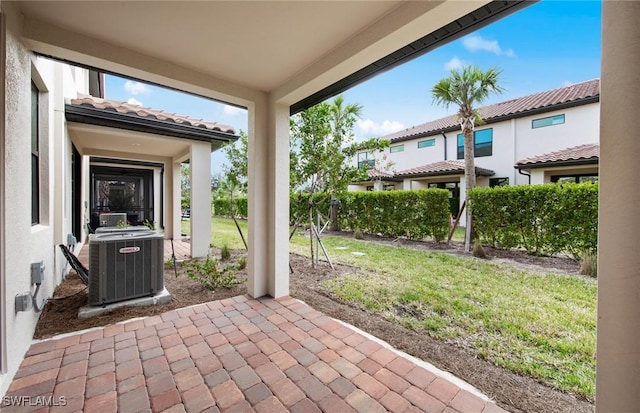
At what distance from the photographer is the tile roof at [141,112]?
16.5ft

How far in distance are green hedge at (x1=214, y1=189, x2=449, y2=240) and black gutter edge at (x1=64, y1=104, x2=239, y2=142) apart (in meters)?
2.66

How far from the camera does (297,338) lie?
281cm

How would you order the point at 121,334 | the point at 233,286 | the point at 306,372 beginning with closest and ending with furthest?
the point at 306,372 → the point at 121,334 → the point at 233,286

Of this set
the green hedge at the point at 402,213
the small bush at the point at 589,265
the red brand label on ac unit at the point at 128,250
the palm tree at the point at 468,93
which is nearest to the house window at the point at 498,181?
the palm tree at the point at 468,93

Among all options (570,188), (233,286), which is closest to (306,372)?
(233,286)

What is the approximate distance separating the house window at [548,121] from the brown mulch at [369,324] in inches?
322

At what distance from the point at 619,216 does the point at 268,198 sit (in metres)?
3.48

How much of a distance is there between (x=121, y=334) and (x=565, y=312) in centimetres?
531

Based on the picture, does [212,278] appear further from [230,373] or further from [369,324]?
[369,324]

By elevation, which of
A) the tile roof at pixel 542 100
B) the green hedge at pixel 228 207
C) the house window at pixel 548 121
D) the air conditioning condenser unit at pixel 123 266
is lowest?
the air conditioning condenser unit at pixel 123 266

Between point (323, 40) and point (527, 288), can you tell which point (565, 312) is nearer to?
point (527, 288)

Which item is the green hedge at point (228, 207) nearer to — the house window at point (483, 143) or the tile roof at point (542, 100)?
the tile roof at point (542, 100)

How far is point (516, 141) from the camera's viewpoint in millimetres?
12438

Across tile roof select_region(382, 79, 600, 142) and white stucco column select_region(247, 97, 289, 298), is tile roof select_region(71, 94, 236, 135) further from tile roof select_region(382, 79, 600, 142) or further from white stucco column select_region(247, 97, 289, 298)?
tile roof select_region(382, 79, 600, 142)
